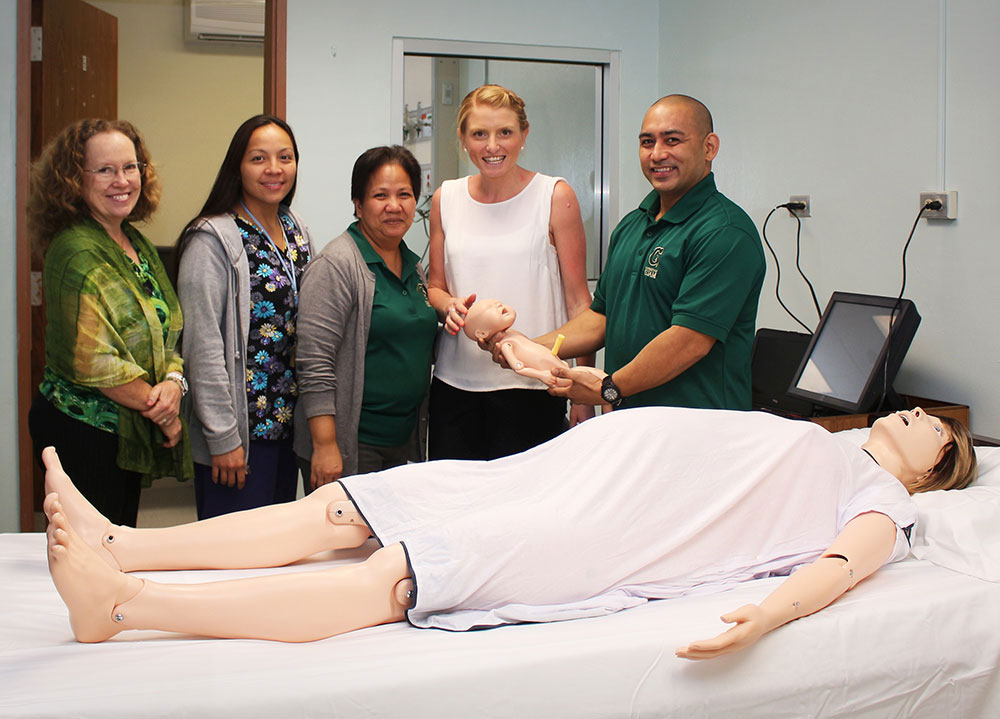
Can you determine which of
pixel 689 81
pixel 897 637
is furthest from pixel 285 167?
pixel 689 81

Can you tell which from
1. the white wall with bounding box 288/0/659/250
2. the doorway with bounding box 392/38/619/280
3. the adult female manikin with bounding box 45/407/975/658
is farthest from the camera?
the doorway with bounding box 392/38/619/280

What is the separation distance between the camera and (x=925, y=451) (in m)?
1.96

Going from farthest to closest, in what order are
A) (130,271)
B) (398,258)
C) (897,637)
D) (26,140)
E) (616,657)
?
1. (26,140)
2. (398,258)
3. (130,271)
4. (897,637)
5. (616,657)

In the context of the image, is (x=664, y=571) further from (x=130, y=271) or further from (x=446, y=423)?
(x=130, y=271)

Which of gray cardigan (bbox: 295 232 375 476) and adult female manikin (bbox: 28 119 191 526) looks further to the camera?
gray cardigan (bbox: 295 232 375 476)

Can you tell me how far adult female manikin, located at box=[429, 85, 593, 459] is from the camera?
2.36 m

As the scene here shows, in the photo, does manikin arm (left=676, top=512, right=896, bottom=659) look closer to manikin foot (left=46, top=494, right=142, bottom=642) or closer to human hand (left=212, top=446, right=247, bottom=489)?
manikin foot (left=46, top=494, right=142, bottom=642)

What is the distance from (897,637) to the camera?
149cm

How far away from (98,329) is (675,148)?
135cm

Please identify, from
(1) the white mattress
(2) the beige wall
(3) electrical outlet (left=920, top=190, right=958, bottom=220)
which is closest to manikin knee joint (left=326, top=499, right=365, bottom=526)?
(1) the white mattress

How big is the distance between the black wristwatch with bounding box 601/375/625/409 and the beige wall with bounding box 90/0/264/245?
3.56 m

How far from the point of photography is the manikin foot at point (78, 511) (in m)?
1.56

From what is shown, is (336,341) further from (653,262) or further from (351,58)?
(351,58)

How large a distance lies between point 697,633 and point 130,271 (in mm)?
1439
